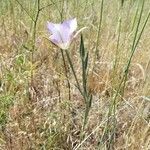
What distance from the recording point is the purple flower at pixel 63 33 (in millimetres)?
1076

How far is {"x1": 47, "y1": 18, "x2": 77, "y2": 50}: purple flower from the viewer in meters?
1.08

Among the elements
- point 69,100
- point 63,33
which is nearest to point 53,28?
point 63,33

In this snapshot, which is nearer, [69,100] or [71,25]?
[71,25]

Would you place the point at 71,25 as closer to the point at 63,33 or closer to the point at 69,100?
the point at 63,33

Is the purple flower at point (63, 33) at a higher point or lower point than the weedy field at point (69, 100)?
higher

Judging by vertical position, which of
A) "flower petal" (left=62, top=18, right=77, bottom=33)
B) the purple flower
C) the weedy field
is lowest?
the weedy field

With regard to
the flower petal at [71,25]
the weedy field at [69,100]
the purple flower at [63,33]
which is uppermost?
the flower petal at [71,25]

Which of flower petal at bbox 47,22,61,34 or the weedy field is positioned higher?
flower petal at bbox 47,22,61,34

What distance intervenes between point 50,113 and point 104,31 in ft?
3.74

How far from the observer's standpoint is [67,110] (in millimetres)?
1502

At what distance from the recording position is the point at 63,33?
3.62 feet

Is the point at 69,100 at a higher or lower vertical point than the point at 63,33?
lower

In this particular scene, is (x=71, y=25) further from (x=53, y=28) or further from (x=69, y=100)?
(x=69, y=100)

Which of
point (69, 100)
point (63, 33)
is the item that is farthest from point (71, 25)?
point (69, 100)
